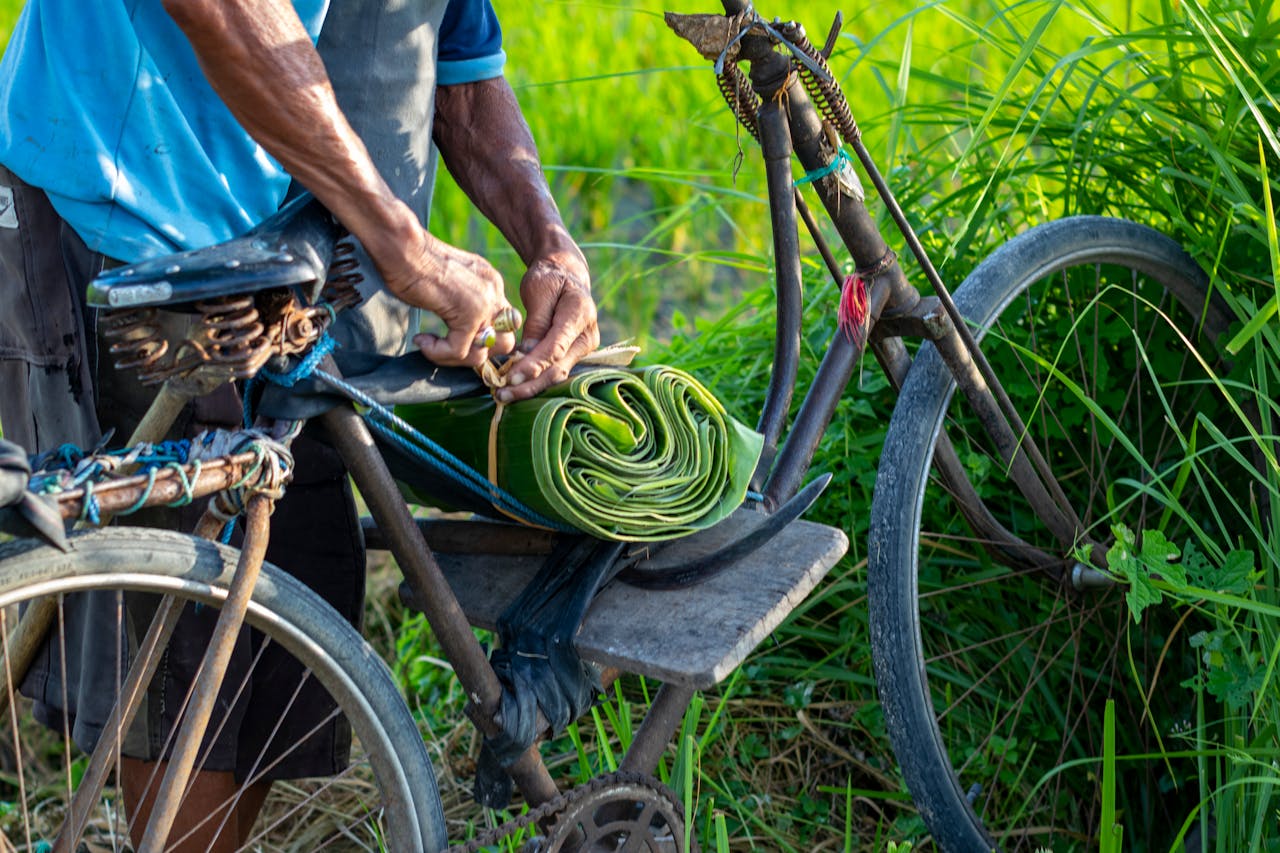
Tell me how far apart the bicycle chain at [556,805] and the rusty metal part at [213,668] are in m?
0.29

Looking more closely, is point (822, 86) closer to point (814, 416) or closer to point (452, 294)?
point (814, 416)

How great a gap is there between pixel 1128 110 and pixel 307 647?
5.08 feet

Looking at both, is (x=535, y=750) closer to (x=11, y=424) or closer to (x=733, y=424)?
(x=733, y=424)

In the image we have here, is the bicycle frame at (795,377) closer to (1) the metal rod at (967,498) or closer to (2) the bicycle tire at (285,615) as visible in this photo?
(1) the metal rod at (967,498)

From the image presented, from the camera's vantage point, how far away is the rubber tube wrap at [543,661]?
1.50 metres

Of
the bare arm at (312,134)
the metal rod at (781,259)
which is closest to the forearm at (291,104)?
the bare arm at (312,134)

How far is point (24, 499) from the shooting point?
112 centimetres

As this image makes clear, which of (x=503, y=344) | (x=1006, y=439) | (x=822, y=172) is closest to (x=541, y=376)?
(x=503, y=344)

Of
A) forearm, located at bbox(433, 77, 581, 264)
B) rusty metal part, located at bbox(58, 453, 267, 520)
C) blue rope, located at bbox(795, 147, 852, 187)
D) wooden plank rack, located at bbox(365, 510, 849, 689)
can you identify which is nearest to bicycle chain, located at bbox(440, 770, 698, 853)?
wooden plank rack, located at bbox(365, 510, 849, 689)

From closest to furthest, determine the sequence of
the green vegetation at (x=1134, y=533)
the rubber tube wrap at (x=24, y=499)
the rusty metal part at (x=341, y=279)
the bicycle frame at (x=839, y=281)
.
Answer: the rubber tube wrap at (x=24, y=499)
the rusty metal part at (x=341, y=279)
the bicycle frame at (x=839, y=281)
the green vegetation at (x=1134, y=533)

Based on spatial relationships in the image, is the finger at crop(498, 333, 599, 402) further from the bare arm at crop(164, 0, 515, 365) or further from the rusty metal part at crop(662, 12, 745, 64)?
the rusty metal part at crop(662, 12, 745, 64)

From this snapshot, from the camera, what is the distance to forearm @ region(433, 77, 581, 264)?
181cm

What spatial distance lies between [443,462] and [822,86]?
682 mm

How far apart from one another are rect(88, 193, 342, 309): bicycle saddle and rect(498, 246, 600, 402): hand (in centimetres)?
29
